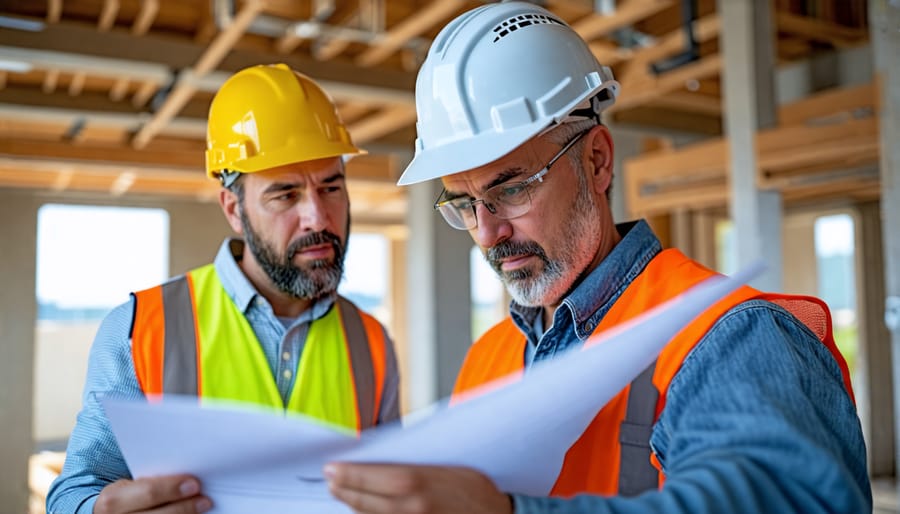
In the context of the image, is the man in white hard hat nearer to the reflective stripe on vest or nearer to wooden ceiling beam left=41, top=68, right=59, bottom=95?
the reflective stripe on vest

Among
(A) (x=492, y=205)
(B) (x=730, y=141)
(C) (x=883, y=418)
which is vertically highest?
(B) (x=730, y=141)

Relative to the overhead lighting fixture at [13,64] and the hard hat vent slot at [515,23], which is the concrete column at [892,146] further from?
the overhead lighting fixture at [13,64]

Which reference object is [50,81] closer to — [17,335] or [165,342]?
[17,335]

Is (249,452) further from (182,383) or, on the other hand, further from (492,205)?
(182,383)

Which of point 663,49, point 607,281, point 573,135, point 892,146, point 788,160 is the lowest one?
point 607,281

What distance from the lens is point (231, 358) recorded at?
1.77m

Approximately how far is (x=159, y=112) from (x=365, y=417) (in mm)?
4696

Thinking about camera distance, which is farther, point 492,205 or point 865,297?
point 865,297

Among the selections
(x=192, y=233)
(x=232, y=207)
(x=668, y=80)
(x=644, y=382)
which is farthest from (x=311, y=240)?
(x=192, y=233)

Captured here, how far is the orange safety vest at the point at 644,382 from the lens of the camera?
3.12 feet

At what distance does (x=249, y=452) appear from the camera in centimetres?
77

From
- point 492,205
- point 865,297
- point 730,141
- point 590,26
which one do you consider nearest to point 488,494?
point 492,205

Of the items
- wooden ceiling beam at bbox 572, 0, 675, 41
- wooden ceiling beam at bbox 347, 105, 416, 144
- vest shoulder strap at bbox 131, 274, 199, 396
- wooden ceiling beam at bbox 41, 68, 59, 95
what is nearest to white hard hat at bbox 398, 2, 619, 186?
vest shoulder strap at bbox 131, 274, 199, 396

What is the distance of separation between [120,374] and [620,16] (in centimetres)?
332
